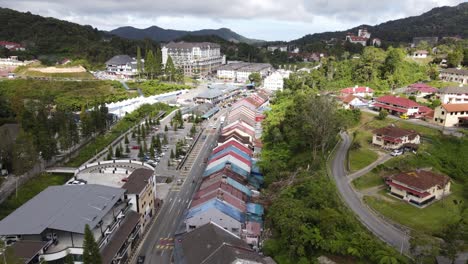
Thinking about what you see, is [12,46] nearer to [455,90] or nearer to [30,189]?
[30,189]

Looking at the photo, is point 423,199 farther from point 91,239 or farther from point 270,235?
point 91,239

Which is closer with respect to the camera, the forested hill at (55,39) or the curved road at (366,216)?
the curved road at (366,216)

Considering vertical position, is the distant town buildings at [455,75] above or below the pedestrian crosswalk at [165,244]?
above

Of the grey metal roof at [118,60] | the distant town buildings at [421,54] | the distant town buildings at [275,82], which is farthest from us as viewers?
the grey metal roof at [118,60]

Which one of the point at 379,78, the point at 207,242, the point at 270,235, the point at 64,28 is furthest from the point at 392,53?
the point at 64,28

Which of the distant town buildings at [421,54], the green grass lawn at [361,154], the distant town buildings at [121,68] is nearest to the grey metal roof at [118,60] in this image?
the distant town buildings at [121,68]

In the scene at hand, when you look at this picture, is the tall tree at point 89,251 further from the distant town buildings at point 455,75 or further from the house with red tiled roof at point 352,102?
the distant town buildings at point 455,75
